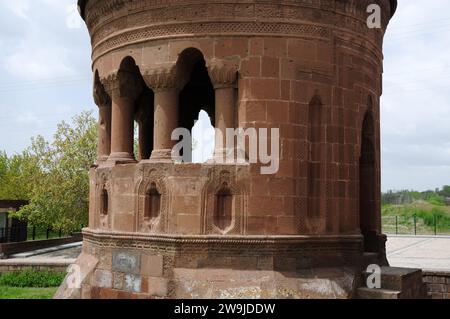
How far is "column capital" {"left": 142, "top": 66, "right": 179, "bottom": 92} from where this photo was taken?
29.2 ft

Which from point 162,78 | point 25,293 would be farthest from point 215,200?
point 25,293

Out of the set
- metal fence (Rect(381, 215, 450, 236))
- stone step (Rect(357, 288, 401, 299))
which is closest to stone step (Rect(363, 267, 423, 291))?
stone step (Rect(357, 288, 401, 299))

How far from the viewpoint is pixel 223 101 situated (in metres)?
8.73

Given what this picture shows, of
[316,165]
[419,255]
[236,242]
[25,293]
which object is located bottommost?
[25,293]

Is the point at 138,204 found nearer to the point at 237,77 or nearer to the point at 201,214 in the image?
the point at 201,214

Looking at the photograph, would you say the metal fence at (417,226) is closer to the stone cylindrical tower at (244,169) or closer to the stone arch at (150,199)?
the stone cylindrical tower at (244,169)

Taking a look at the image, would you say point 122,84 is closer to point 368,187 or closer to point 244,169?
point 244,169

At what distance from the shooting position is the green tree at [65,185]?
2542 cm

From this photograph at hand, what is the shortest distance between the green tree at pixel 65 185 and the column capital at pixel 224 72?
18043 mm

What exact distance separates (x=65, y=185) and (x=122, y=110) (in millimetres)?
16289

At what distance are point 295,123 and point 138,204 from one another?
2.88 m

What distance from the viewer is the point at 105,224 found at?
976 centimetres

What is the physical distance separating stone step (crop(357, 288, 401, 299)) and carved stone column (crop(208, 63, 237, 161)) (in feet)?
10.1
